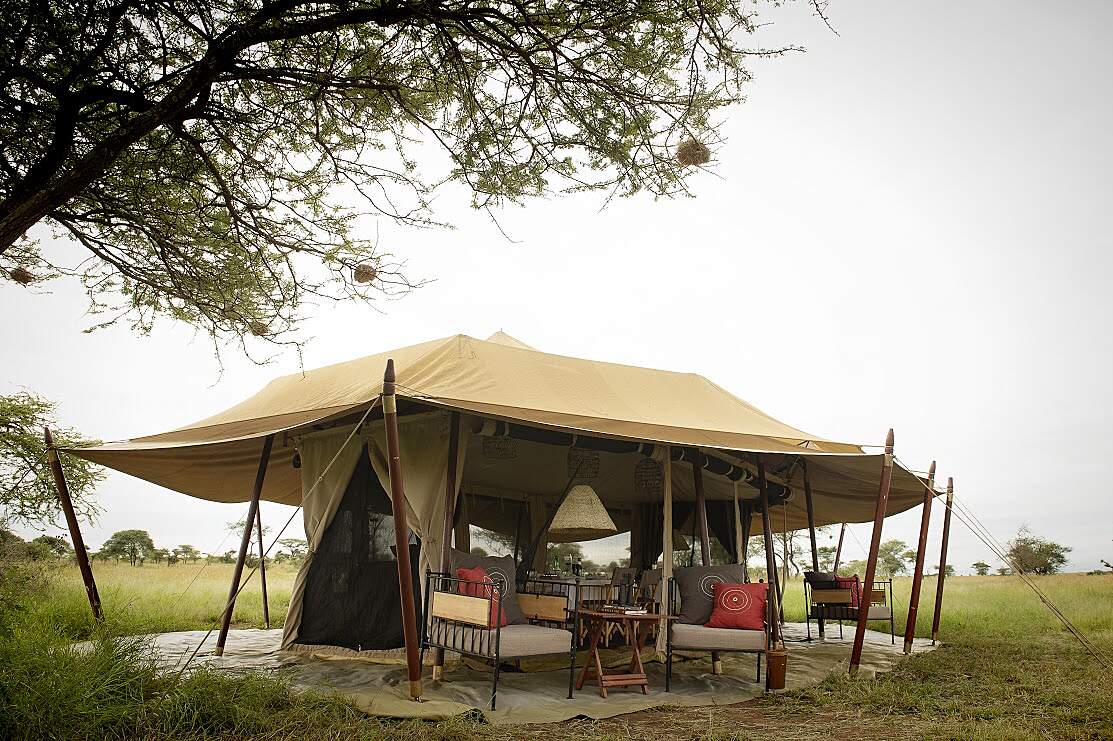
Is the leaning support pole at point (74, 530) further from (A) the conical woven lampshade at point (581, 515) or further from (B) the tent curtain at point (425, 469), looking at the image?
(A) the conical woven lampshade at point (581, 515)

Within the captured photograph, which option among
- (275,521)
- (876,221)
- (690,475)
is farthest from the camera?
(876,221)

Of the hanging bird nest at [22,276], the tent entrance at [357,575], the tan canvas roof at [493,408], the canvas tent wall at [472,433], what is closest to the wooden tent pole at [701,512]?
the canvas tent wall at [472,433]

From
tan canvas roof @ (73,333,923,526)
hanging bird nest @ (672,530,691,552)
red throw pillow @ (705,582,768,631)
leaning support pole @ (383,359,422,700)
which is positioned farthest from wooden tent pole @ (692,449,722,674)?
leaning support pole @ (383,359,422,700)

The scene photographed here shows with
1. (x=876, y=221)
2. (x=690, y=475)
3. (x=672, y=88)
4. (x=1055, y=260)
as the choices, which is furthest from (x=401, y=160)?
(x=1055, y=260)

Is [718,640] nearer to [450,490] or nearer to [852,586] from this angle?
[450,490]

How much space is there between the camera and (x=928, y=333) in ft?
67.8

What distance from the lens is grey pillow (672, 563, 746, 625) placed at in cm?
580

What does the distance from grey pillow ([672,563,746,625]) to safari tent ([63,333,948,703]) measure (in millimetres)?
513

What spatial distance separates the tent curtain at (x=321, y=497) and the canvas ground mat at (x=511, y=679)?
354mm

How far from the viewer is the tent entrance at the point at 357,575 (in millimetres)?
6105

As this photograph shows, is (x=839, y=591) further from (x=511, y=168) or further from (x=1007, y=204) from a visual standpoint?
(x=1007, y=204)

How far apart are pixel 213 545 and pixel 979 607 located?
38.5 ft

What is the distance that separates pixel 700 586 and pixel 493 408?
2327 mm

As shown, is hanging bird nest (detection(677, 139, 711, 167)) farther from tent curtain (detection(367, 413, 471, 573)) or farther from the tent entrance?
the tent entrance
